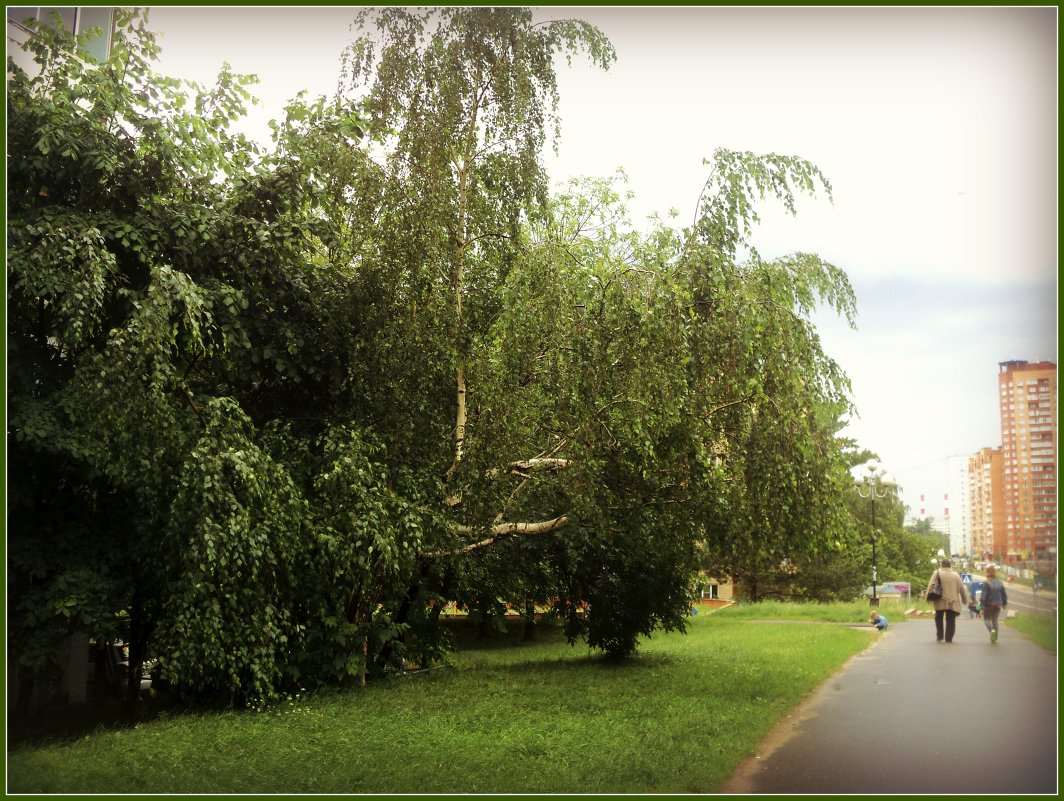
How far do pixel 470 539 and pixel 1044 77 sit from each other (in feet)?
26.2

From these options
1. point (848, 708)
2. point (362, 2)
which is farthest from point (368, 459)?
point (848, 708)

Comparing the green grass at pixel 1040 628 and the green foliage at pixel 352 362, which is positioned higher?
the green foliage at pixel 352 362

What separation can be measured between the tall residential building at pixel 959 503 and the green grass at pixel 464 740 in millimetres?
2618

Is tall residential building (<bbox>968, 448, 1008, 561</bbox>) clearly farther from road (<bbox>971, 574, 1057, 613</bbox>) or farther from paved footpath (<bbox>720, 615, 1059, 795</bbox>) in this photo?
paved footpath (<bbox>720, 615, 1059, 795</bbox>)

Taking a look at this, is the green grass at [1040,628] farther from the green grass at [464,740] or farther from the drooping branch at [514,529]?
the drooping branch at [514,529]

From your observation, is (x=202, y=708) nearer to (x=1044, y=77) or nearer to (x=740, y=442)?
(x=740, y=442)

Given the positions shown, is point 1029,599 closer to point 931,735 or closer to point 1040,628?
point 1040,628

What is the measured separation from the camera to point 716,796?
6.59m

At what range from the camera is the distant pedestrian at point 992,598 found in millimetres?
8891

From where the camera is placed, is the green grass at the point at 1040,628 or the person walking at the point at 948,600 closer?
the green grass at the point at 1040,628

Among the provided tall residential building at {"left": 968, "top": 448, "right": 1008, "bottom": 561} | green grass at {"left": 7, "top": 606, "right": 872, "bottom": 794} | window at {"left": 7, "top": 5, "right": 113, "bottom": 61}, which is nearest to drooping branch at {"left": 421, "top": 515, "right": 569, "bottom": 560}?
green grass at {"left": 7, "top": 606, "right": 872, "bottom": 794}

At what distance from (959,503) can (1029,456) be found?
121 centimetres

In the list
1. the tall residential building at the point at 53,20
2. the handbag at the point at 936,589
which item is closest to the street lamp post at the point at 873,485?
the handbag at the point at 936,589

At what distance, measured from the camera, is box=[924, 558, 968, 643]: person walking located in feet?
37.6
